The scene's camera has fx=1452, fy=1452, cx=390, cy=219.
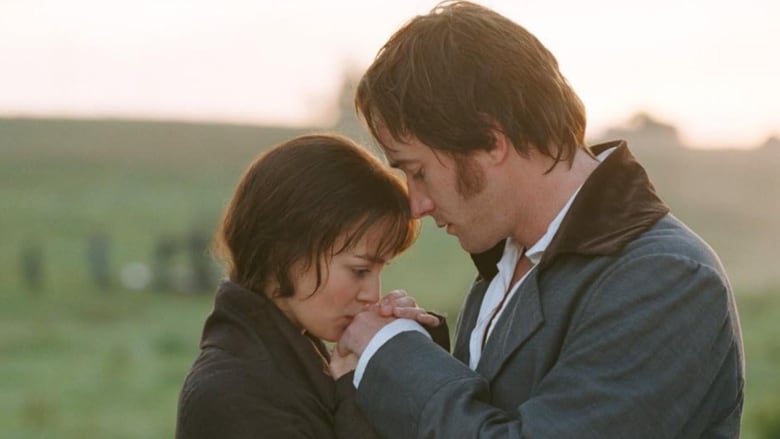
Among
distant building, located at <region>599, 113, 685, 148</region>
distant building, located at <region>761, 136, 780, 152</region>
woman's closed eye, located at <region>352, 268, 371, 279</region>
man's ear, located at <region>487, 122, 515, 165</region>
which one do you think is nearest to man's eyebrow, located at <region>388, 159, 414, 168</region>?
man's ear, located at <region>487, 122, 515, 165</region>

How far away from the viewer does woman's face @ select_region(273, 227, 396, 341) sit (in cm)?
369

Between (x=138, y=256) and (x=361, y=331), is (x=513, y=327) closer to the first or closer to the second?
(x=361, y=331)

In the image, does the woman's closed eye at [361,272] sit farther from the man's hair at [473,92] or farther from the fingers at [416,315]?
the man's hair at [473,92]

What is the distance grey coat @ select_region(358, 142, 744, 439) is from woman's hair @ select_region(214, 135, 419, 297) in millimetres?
395

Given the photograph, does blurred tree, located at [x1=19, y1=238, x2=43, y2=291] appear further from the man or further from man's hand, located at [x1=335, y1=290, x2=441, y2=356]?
the man

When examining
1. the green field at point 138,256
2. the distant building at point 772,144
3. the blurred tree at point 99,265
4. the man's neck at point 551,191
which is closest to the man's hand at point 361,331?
the man's neck at point 551,191

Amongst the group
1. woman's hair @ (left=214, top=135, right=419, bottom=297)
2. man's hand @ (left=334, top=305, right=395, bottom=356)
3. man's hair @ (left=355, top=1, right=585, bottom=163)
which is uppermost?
man's hair @ (left=355, top=1, right=585, bottom=163)

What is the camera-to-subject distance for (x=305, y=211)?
12.1ft

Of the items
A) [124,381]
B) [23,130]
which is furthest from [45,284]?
[23,130]

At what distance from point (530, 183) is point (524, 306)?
0.30m

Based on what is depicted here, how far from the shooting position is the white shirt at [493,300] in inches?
135

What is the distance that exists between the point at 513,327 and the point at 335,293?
21.7 inches

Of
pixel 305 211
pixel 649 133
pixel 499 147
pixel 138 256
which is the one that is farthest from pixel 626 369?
pixel 649 133

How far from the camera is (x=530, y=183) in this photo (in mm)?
3432
